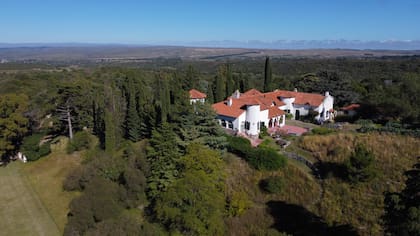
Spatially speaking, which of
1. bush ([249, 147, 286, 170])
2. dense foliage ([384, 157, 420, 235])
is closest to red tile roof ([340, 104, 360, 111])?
bush ([249, 147, 286, 170])

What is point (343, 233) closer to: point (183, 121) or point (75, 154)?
Answer: point (183, 121)

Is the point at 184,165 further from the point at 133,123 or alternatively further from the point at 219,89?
the point at 219,89

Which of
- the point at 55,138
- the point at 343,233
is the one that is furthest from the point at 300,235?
the point at 55,138

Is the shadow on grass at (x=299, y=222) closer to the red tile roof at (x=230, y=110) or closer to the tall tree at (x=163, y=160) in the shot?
the tall tree at (x=163, y=160)

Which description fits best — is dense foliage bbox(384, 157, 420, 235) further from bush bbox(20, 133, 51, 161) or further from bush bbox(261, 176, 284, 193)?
bush bbox(20, 133, 51, 161)

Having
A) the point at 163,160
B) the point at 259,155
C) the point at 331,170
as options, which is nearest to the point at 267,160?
the point at 259,155
